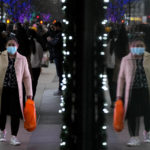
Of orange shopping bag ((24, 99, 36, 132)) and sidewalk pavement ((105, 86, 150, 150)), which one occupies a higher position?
orange shopping bag ((24, 99, 36, 132))

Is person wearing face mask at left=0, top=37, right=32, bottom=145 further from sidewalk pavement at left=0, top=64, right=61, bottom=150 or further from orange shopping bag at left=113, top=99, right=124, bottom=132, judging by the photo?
orange shopping bag at left=113, top=99, right=124, bottom=132

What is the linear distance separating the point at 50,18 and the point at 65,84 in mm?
850

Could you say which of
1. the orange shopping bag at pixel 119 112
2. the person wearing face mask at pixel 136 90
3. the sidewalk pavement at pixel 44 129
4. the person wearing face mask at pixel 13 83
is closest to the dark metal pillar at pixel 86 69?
the orange shopping bag at pixel 119 112

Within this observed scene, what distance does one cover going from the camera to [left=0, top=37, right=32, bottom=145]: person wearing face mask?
18.7 feet

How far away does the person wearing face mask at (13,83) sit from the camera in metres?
5.71

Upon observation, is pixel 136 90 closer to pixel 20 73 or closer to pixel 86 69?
pixel 20 73

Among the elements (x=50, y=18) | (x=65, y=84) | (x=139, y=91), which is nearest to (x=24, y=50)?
(x=139, y=91)

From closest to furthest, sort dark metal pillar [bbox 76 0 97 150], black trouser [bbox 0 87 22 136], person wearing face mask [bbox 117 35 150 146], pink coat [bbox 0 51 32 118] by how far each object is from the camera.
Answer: dark metal pillar [bbox 76 0 97 150]
person wearing face mask [bbox 117 35 150 146]
pink coat [bbox 0 51 32 118]
black trouser [bbox 0 87 22 136]

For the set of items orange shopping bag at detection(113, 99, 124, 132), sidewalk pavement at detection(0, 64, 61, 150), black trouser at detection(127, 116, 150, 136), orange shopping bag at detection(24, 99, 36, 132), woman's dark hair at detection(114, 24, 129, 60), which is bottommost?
sidewalk pavement at detection(0, 64, 61, 150)

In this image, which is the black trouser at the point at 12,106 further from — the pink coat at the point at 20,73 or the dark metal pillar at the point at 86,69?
the dark metal pillar at the point at 86,69

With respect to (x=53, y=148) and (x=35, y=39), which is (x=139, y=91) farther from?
(x=35, y=39)

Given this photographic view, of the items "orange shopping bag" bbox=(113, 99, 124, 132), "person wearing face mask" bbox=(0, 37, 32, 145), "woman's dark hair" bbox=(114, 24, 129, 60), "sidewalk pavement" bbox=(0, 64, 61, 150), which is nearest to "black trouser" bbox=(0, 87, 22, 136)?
"person wearing face mask" bbox=(0, 37, 32, 145)

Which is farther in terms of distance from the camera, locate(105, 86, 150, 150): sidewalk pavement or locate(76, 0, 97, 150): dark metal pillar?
locate(105, 86, 150, 150): sidewalk pavement

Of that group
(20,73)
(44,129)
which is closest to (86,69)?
(20,73)
